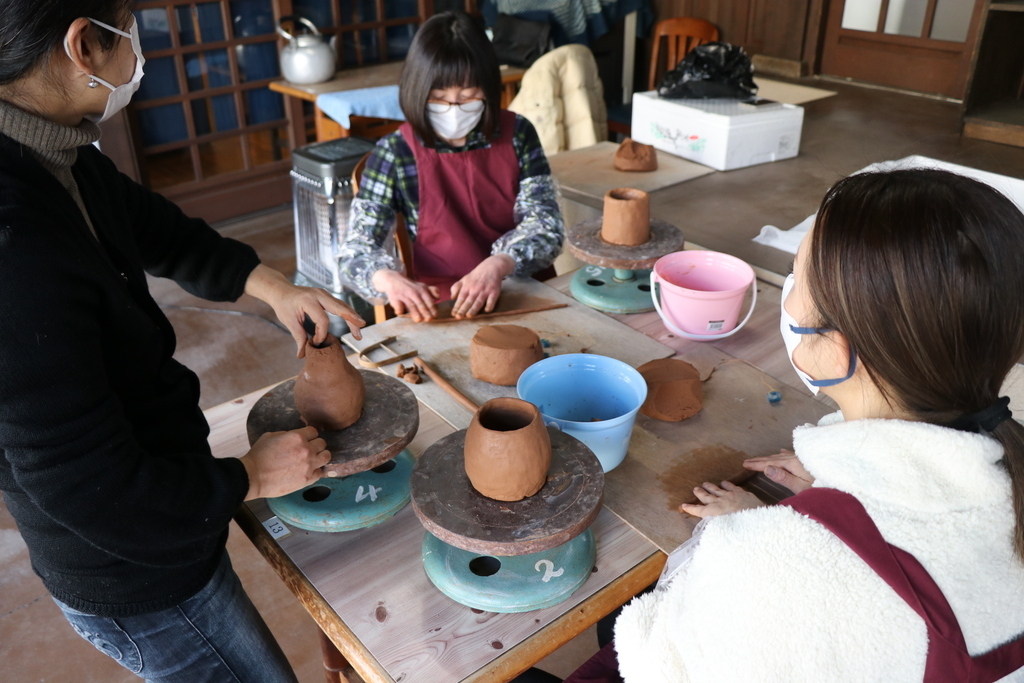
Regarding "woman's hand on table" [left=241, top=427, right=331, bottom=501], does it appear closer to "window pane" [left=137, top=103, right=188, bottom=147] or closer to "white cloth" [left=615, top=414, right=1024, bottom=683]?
"white cloth" [left=615, top=414, right=1024, bottom=683]

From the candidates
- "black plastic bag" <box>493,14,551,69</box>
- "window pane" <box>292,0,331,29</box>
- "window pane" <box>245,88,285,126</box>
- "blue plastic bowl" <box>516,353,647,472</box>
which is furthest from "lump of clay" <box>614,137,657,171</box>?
"window pane" <box>245,88,285,126</box>

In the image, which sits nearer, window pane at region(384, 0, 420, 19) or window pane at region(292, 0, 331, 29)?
window pane at region(292, 0, 331, 29)

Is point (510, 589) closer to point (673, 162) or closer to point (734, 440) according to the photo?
point (734, 440)

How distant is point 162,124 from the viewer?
436cm

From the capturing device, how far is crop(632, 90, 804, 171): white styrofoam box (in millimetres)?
2654

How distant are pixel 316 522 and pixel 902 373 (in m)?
0.80

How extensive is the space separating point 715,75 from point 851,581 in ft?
8.00

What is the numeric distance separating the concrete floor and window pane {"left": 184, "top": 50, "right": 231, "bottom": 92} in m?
1.16

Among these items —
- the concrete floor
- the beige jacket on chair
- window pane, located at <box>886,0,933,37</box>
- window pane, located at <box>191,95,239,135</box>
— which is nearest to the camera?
the concrete floor

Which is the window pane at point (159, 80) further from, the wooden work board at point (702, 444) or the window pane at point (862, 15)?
the wooden work board at point (702, 444)

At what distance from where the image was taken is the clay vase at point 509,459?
92cm

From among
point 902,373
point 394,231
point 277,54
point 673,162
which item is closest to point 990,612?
point 902,373

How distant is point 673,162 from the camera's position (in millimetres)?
2762

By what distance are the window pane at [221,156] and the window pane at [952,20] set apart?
3.86 meters
